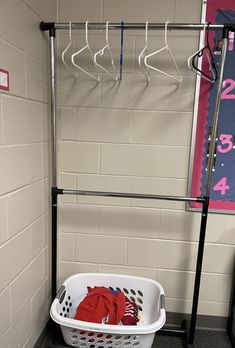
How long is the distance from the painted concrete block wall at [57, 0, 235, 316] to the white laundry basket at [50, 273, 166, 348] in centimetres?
10

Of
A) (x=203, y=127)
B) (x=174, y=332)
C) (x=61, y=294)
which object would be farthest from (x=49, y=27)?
(x=174, y=332)

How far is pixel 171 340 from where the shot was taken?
174cm

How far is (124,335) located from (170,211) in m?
0.75

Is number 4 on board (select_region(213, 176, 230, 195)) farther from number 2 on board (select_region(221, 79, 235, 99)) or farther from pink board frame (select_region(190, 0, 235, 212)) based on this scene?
number 2 on board (select_region(221, 79, 235, 99))

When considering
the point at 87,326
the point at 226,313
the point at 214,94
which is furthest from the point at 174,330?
the point at 214,94

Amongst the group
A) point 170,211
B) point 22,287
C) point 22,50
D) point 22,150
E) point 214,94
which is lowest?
point 22,287

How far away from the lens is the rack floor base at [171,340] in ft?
5.49

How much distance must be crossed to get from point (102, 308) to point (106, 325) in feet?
0.62

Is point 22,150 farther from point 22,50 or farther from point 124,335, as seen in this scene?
point 124,335

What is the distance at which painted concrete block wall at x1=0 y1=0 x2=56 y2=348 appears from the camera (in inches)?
45.9

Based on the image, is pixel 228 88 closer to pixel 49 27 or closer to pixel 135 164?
pixel 135 164

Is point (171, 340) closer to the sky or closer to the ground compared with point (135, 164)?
closer to the ground

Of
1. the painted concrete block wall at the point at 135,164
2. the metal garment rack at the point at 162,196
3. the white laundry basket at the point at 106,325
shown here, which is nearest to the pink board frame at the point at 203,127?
the painted concrete block wall at the point at 135,164

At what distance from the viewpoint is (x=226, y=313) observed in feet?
6.01
